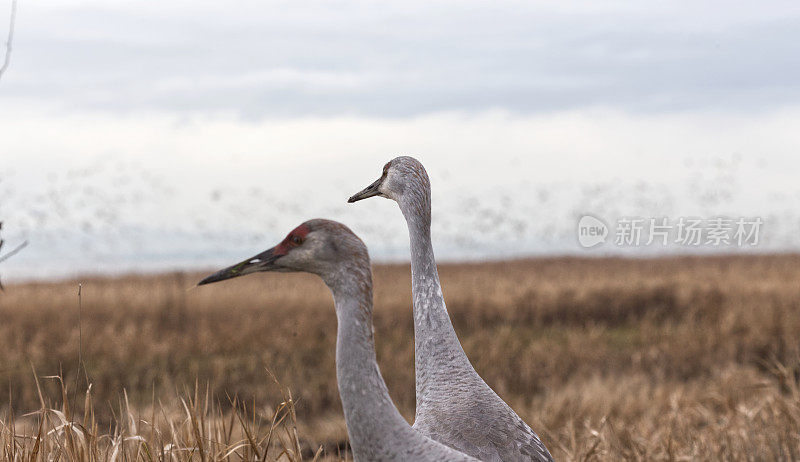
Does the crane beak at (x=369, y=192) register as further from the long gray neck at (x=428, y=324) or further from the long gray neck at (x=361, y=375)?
the long gray neck at (x=361, y=375)

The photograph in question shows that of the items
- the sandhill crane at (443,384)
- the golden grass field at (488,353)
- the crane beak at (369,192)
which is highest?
the crane beak at (369,192)

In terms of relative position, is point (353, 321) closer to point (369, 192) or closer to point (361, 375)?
point (361, 375)

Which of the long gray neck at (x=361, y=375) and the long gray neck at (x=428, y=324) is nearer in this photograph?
the long gray neck at (x=361, y=375)

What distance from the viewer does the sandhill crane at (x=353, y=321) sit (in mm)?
2309

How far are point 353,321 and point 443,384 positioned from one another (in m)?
1.09

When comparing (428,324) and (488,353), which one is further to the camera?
(488,353)

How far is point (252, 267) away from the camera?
2400mm

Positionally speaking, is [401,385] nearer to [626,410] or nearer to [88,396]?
[626,410]

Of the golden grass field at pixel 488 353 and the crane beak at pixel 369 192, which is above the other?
the crane beak at pixel 369 192

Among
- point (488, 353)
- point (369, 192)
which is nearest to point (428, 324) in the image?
point (369, 192)

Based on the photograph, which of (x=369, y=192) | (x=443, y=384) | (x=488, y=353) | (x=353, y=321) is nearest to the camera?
(x=353, y=321)

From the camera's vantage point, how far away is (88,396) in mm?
3637

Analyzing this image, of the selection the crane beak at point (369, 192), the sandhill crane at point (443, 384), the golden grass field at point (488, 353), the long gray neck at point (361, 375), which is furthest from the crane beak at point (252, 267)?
the golden grass field at point (488, 353)

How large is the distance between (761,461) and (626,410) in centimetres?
312
